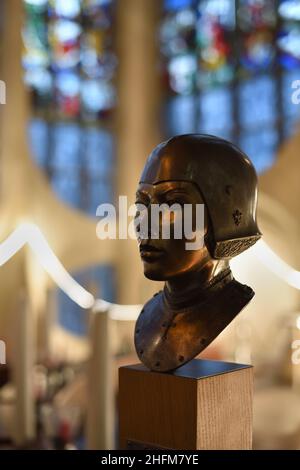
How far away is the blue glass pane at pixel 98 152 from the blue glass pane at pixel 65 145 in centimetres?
15

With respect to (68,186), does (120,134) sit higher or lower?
higher

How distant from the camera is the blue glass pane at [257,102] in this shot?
9.80 metres

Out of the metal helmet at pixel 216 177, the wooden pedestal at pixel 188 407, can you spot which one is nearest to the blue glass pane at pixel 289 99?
the metal helmet at pixel 216 177

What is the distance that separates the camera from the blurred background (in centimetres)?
865

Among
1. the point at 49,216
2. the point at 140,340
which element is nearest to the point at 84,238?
the point at 49,216

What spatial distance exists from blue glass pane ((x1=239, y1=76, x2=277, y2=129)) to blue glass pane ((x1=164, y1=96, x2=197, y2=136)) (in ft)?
3.21

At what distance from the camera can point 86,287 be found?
1045 centimetres

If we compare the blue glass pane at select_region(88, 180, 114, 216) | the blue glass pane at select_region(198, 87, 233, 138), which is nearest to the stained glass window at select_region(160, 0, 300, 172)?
the blue glass pane at select_region(198, 87, 233, 138)

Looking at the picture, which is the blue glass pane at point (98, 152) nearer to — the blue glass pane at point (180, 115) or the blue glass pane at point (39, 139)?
the blue glass pane at point (39, 139)

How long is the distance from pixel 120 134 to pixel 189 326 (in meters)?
8.49

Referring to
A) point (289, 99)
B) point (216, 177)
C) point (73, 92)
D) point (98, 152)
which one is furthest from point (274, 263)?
point (73, 92)

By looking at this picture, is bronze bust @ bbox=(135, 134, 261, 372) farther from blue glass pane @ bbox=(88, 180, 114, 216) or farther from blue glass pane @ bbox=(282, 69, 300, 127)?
blue glass pane @ bbox=(88, 180, 114, 216)

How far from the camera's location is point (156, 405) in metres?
2.73

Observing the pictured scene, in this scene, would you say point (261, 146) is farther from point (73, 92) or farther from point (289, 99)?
point (73, 92)
